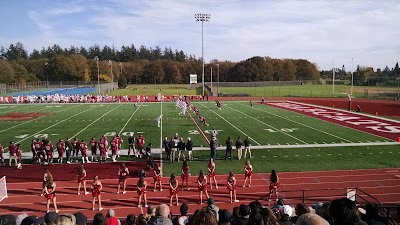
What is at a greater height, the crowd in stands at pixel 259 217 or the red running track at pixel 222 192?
the crowd in stands at pixel 259 217

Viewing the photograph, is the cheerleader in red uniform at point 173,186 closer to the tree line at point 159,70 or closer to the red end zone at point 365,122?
the red end zone at point 365,122

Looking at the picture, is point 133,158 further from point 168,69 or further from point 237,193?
point 168,69

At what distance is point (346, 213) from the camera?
12.9ft

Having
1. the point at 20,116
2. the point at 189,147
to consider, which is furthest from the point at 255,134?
A: the point at 20,116

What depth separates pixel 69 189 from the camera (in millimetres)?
14766

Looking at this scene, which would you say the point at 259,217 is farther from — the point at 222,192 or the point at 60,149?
the point at 60,149

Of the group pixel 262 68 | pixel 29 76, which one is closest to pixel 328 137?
pixel 29 76

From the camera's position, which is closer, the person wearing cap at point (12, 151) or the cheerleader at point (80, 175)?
the cheerleader at point (80, 175)

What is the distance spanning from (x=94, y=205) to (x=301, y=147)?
1337 centimetres

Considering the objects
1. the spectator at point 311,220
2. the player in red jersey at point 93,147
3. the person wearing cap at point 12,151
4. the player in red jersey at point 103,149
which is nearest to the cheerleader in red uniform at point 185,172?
the player in red jersey at point 103,149

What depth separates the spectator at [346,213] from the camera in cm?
394

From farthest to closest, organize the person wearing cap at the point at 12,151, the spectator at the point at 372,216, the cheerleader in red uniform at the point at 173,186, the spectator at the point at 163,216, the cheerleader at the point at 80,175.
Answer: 1. the person wearing cap at the point at 12,151
2. the cheerleader at the point at 80,175
3. the cheerleader in red uniform at the point at 173,186
4. the spectator at the point at 372,216
5. the spectator at the point at 163,216

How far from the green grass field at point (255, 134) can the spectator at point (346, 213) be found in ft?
43.3

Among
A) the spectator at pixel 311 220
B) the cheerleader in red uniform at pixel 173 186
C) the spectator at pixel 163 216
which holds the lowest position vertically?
the cheerleader in red uniform at pixel 173 186
